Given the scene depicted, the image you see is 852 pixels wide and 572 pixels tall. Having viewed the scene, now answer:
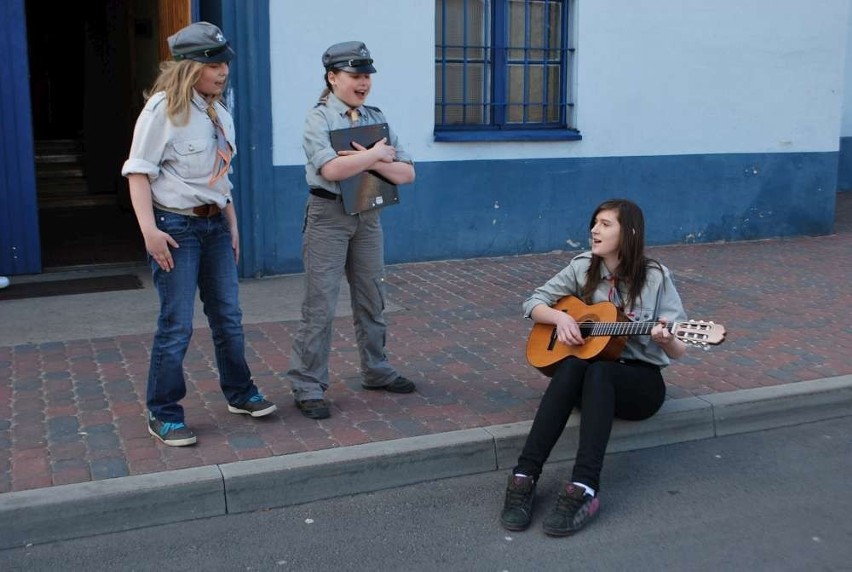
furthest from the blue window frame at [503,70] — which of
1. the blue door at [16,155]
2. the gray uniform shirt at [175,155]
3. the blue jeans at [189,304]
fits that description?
the gray uniform shirt at [175,155]

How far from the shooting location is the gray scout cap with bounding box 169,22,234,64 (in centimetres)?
441

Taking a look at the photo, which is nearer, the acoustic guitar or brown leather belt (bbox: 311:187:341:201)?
the acoustic guitar

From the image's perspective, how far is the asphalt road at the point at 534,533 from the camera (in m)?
3.89

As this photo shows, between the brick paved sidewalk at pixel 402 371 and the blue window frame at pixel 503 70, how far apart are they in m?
1.62

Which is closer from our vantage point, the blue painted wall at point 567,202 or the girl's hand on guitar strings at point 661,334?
the girl's hand on guitar strings at point 661,334

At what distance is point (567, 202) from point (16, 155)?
493cm

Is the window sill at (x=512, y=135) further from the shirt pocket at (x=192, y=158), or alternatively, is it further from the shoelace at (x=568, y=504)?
the shoelace at (x=568, y=504)

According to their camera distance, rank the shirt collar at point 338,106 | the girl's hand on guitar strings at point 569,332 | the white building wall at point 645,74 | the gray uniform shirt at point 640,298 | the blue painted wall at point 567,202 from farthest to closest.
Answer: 1. the blue painted wall at point 567,202
2. the white building wall at point 645,74
3. the shirt collar at point 338,106
4. the gray uniform shirt at point 640,298
5. the girl's hand on guitar strings at point 569,332

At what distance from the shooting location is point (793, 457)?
5008 mm

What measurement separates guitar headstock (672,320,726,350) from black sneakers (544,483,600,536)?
0.75 meters

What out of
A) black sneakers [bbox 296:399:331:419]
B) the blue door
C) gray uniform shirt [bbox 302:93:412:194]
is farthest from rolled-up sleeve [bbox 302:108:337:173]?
the blue door

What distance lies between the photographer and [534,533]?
4.14m

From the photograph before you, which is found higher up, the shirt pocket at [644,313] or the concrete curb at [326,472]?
the shirt pocket at [644,313]

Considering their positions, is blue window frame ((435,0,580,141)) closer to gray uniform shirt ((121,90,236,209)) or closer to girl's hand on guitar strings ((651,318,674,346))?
gray uniform shirt ((121,90,236,209))
